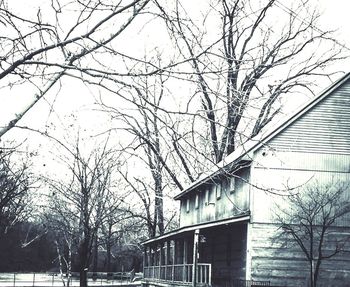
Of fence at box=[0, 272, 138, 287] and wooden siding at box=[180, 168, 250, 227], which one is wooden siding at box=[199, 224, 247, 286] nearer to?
wooden siding at box=[180, 168, 250, 227]

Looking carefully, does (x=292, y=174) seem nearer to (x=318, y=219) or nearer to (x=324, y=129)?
(x=318, y=219)

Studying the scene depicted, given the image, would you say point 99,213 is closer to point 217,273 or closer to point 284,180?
point 217,273

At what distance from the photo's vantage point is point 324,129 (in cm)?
2592

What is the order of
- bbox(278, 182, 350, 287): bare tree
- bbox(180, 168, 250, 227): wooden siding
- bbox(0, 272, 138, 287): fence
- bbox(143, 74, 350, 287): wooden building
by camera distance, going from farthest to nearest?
bbox(0, 272, 138, 287): fence < bbox(180, 168, 250, 227): wooden siding < bbox(143, 74, 350, 287): wooden building < bbox(278, 182, 350, 287): bare tree

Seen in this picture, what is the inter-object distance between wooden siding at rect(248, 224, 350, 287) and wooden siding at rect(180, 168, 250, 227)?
1624mm

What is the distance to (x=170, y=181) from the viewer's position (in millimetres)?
45469

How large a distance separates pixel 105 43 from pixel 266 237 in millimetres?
20145

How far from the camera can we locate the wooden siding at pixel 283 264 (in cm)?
2397

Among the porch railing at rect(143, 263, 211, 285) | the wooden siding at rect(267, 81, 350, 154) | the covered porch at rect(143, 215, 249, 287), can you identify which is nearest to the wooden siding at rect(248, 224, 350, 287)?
the covered porch at rect(143, 215, 249, 287)

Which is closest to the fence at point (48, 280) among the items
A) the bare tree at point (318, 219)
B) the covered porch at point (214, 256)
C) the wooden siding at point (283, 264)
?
the covered porch at point (214, 256)

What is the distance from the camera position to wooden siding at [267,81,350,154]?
25.7 meters

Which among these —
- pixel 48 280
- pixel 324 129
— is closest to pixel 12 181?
pixel 324 129

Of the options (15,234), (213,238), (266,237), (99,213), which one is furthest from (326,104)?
(15,234)

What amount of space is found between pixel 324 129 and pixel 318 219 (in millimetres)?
4267
